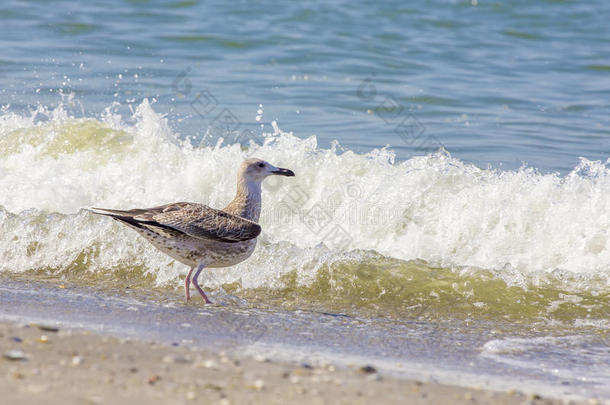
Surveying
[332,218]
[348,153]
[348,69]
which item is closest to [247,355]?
[332,218]

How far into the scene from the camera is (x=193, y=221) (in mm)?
6328

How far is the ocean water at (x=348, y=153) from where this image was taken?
684 cm

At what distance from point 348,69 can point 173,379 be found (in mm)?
11120

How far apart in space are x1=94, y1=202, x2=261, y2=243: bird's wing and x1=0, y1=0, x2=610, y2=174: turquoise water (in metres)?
4.32

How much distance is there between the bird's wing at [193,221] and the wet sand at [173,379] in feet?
5.01

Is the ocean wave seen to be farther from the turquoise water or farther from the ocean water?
the turquoise water

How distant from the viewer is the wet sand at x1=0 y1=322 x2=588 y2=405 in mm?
3809

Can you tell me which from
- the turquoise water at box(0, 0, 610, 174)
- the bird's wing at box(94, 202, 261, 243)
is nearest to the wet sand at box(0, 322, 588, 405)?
the bird's wing at box(94, 202, 261, 243)

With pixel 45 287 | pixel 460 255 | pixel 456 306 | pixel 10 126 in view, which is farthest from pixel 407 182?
pixel 10 126

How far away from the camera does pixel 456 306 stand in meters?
6.64

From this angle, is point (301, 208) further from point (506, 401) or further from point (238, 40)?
point (238, 40)

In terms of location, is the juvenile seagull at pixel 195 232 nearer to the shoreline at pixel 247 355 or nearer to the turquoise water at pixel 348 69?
the shoreline at pixel 247 355

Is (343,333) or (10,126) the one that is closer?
(343,333)

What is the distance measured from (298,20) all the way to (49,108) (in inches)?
257
